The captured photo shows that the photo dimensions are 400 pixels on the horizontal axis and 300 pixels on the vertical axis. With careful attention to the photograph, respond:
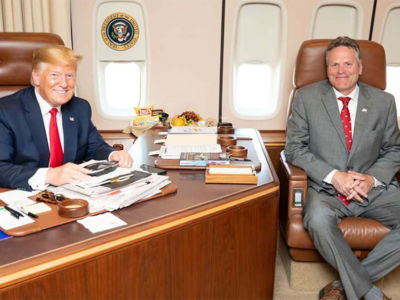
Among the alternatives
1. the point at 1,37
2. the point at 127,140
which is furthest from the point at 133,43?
the point at 1,37

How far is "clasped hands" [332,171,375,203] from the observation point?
89.0 inches

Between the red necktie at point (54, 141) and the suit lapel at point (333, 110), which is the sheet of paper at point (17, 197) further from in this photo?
the suit lapel at point (333, 110)

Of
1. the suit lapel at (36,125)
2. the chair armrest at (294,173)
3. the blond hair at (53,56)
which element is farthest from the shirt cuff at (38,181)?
the chair armrest at (294,173)

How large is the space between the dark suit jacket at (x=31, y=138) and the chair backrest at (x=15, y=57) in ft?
1.52

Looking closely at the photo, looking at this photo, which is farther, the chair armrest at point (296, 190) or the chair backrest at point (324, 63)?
the chair backrest at point (324, 63)

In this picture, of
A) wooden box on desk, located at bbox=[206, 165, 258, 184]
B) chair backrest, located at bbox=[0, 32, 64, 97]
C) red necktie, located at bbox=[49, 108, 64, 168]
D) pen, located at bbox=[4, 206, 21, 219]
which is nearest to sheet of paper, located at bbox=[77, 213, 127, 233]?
pen, located at bbox=[4, 206, 21, 219]

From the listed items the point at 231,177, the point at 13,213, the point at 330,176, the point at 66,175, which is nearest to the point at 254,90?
the point at 330,176

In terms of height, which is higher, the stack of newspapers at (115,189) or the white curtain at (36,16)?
the white curtain at (36,16)

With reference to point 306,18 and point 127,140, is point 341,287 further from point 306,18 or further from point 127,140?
point 306,18

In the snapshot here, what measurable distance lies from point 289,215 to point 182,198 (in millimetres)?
888

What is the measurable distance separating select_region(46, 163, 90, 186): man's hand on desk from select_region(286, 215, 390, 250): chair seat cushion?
1.19 meters

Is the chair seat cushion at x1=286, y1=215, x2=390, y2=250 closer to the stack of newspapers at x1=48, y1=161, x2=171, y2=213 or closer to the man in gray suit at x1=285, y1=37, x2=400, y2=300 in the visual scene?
the man in gray suit at x1=285, y1=37, x2=400, y2=300

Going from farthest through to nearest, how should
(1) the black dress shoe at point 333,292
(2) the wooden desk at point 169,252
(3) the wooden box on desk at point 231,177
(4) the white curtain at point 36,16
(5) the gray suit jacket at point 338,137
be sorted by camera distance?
(4) the white curtain at point 36,16, (5) the gray suit jacket at point 338,137, (1) the black dress shoe at point 333,292, (3) the wooden box on desk at point 231,177, (2) the wooden desk at point 169,252

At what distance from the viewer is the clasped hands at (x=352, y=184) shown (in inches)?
89.0
